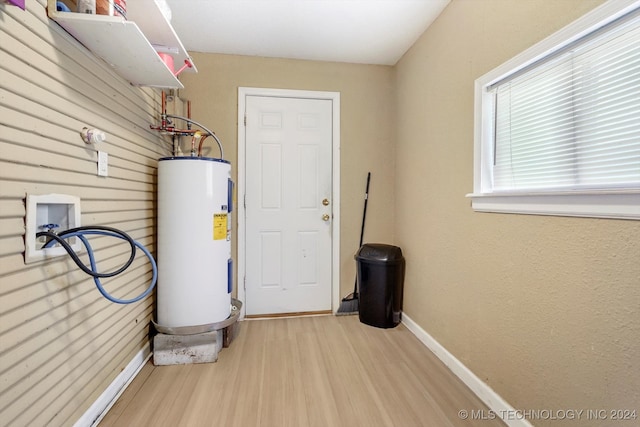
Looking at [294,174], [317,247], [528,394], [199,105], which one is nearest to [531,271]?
[528,394]

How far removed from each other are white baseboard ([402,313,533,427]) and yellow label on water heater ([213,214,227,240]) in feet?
5.69

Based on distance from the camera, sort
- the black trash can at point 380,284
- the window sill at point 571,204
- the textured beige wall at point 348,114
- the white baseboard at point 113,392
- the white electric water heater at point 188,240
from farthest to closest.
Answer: the textured beige wall at point 348,114
the black trash can at point 380,284
the white electric water heater at point 188,240
the white baseboard at point 113,392
the window sill at point 571,204

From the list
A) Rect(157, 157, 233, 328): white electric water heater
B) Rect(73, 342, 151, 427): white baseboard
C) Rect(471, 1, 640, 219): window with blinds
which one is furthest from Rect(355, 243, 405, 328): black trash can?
Rect(73, 342, 151, 427): white baseboard

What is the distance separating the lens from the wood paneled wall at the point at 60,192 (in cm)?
92

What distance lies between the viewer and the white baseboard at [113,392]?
1.32 m

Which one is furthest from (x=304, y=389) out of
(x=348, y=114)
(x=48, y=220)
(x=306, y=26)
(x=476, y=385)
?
(x=306, y=26)

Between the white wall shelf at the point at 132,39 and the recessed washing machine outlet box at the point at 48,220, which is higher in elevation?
the white wall shelf at the point at 132,39

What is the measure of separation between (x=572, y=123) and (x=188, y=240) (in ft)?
6.99

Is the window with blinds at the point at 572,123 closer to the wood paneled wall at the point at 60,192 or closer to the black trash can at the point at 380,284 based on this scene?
the black trash can at the point at 380,284

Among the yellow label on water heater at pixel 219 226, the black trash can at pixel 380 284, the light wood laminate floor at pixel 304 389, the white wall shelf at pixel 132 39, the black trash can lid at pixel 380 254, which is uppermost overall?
the white wall shelf at pixel 132 39

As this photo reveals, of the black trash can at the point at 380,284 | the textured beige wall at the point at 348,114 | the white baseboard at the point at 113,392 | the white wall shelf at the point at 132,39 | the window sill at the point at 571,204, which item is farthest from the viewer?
the textured beige wall at the point at 348,114

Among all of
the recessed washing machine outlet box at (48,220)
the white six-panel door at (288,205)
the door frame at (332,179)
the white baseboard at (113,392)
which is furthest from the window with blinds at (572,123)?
the white baseboard at (113,392)

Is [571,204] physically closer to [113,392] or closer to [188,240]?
[188,240]

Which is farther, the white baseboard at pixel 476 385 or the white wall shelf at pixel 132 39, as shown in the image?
the white baseboard at pixel 476 385
